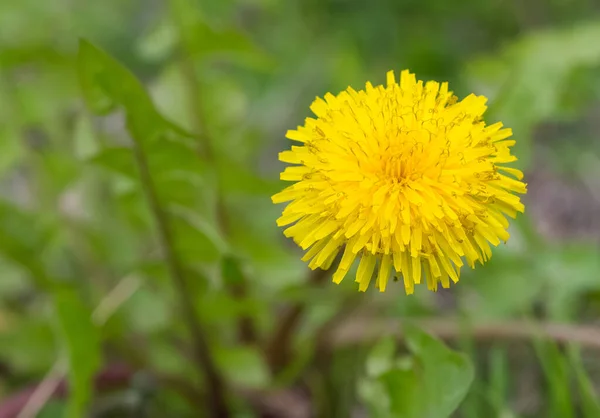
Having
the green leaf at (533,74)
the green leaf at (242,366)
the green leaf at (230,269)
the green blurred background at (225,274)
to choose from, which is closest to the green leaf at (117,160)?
the green blurred background at (225,274)

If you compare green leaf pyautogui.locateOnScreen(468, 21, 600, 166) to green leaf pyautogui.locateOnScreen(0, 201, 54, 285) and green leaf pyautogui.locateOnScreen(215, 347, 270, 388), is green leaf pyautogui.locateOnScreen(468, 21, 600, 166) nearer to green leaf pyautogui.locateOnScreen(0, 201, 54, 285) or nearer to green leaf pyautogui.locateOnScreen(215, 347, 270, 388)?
green leaf pyautogui.locateOnScreen(215, 347, 270, 388)

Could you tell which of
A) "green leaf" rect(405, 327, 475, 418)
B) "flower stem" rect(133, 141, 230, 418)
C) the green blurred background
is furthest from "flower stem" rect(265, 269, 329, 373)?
"green leaf" rect(405, 327, 475, 418)

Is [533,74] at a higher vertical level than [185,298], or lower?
higher

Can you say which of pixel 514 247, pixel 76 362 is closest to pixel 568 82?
pixel 514 247

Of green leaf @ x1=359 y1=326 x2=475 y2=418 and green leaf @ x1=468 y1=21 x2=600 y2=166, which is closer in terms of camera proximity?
green leaf @ x1=359 y1=326 x2=475 y2=418

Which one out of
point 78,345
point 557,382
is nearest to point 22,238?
point 78,345

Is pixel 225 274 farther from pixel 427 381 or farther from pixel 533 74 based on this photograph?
pixel 533 74

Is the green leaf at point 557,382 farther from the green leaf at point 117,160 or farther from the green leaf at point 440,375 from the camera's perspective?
the green leaf at point 117,160
